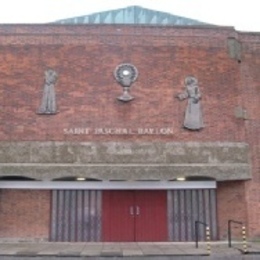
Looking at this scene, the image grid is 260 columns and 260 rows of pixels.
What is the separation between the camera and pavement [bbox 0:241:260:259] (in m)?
14.9

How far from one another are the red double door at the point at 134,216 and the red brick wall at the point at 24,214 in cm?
240

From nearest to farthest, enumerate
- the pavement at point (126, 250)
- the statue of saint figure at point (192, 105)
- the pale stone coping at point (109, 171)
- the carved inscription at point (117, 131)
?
the pavement at point (126, 250)
the pale stone coping at point (109, 171)
the carved inscription at point (117, 131)
the statue of saint figure at point (192, 105)

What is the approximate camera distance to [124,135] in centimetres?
1828

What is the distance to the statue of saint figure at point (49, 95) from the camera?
18234 mm

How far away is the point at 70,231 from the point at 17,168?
131 inches

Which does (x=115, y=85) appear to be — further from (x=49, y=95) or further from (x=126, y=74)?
(x=49, y=95)

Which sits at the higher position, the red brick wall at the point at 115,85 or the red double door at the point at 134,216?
the red brick wall at the point at 115,85

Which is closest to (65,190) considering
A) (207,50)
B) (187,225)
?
(187,225)

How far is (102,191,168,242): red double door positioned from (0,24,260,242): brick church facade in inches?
1.6

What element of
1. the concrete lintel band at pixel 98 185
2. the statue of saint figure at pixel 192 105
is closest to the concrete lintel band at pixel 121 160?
the statue of saint figure at pixel 192 105

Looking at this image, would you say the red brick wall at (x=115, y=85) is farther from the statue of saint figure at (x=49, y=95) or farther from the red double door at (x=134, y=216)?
the red double door at (x=134, y=216)

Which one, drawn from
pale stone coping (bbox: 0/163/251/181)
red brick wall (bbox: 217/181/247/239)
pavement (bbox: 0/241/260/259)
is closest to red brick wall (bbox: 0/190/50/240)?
pavement (bbox: 0/241/260/259)

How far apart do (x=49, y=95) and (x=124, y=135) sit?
3391mm

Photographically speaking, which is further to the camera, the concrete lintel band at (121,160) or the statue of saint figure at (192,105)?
the statue of saint figure at (192,105)
